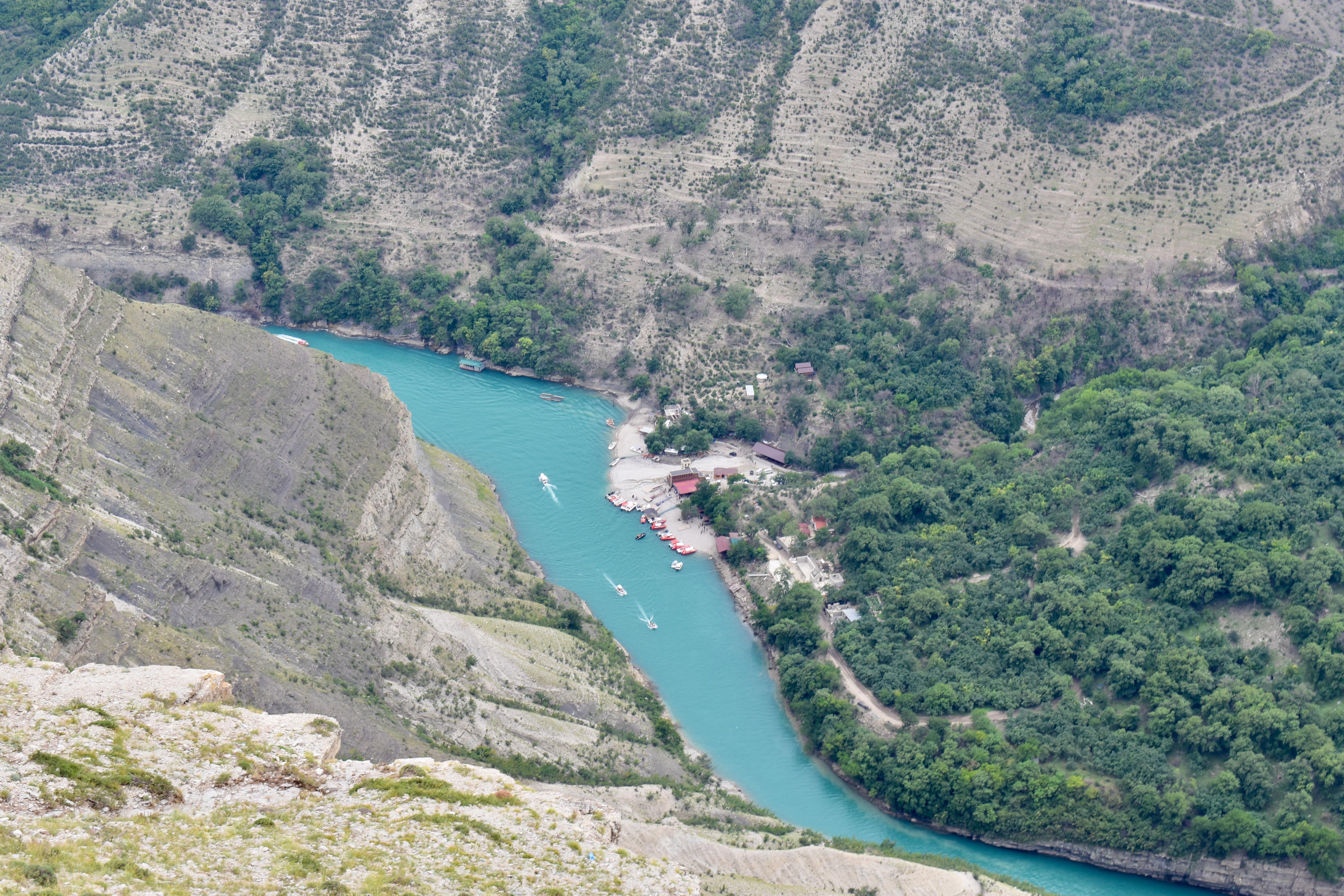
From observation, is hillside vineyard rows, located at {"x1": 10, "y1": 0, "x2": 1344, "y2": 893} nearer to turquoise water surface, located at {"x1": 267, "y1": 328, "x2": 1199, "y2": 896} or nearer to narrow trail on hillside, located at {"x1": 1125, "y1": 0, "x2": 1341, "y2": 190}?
narrow trail on hillside, located at {"x1": 1125, "y1": 0, "x2": 1341, "y2": 190}

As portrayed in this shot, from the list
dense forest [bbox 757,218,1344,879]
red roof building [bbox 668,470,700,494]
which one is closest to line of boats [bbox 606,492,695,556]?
red roof building [bbox 668,470,700,494]

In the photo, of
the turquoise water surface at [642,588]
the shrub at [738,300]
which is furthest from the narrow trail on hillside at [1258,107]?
the turquoise water surface at [642,588]

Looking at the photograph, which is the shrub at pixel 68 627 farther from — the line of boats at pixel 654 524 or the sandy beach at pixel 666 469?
the sandy beach at pixel 666 469

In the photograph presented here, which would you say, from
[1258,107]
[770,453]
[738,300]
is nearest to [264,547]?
[770,453]

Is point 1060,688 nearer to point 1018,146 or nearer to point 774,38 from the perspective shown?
point 1018,146

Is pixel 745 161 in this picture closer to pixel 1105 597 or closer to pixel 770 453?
pixel 770 453

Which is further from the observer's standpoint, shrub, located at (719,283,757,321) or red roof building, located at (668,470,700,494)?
shrub, located at (719,283,757,321)
